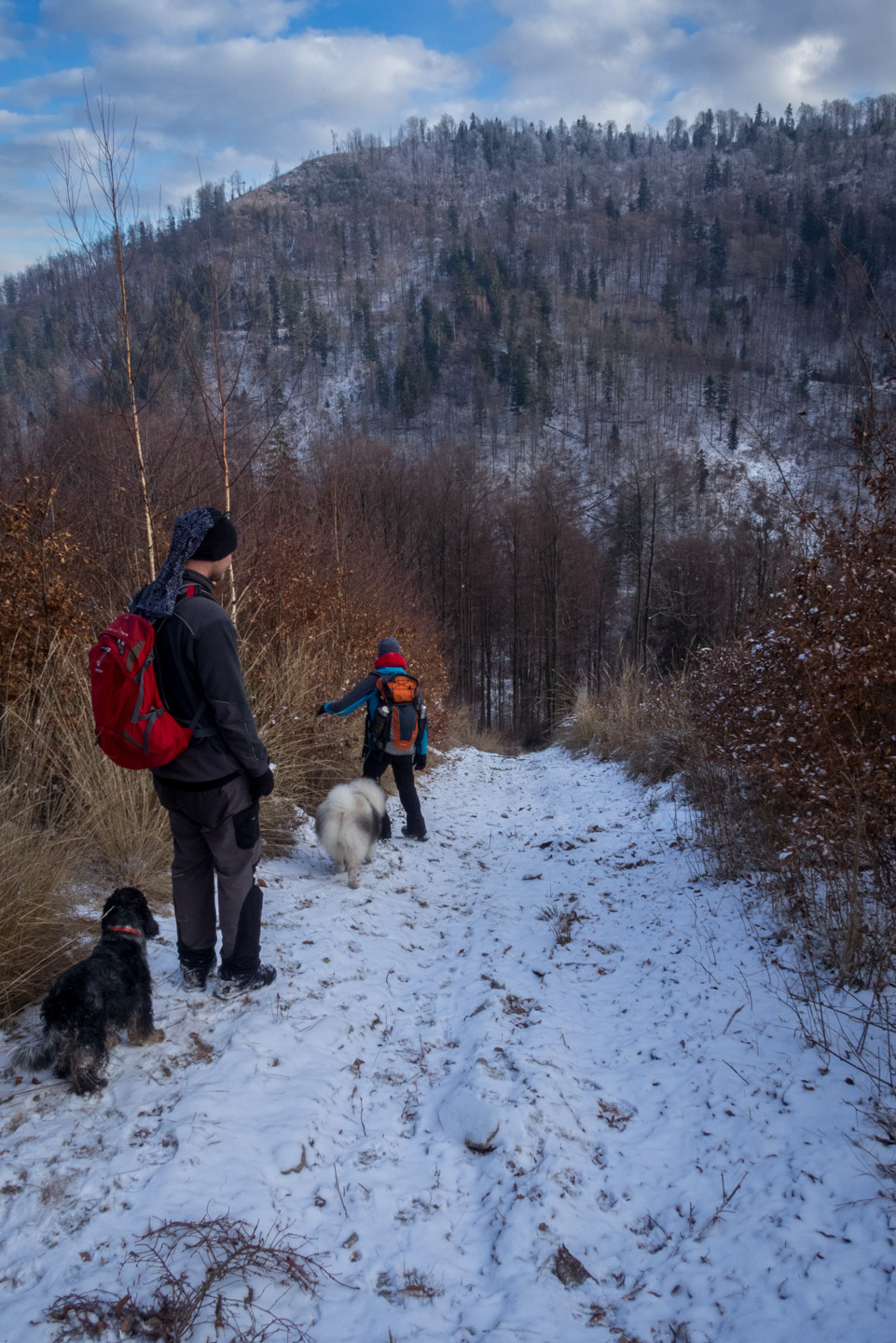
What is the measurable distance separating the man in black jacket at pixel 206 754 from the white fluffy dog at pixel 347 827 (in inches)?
69.4

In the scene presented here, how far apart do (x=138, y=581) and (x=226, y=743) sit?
4767 millimetres

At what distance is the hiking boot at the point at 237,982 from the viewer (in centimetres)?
336

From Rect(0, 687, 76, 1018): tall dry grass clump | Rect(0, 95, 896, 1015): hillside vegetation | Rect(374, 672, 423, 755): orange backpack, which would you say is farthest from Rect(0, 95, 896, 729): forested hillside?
Rect(374, 672, 423, 755): orange backpack

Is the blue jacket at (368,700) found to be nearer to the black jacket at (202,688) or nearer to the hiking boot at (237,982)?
the hiking boot at (237,982)

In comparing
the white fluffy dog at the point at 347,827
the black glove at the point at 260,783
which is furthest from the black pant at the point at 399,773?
the black glove at the point at 260,783

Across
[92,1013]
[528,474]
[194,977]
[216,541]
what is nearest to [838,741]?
[216,541]

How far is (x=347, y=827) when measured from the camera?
514 cm

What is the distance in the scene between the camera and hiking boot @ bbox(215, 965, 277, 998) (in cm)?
336

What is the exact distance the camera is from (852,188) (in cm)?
11119

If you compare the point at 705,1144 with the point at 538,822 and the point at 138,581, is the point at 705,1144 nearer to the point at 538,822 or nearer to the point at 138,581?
the point at 538,822

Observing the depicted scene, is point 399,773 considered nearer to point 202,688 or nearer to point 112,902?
point 112,902

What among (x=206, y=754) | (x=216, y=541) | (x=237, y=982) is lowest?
(x=237, y=982)

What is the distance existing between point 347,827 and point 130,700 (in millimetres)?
2730

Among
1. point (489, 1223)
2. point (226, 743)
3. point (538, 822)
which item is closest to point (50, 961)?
point (226, 743)
